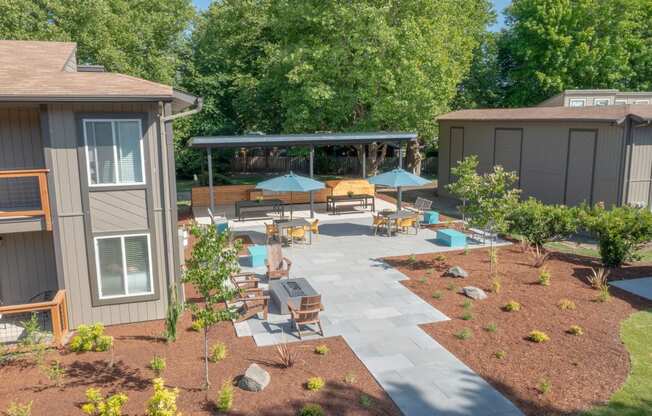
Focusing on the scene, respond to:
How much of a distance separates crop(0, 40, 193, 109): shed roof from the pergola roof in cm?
719

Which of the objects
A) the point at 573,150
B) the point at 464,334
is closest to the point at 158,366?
the point at 464,334

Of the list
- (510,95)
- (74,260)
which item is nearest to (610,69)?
(510,95)

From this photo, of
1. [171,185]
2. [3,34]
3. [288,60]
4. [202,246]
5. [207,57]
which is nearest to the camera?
[202,246]

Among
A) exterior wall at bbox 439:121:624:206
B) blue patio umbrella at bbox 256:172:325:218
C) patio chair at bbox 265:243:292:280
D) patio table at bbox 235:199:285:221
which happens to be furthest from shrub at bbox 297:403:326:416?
exterior wall at bbox 439:121:624:206

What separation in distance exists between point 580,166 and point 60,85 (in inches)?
698

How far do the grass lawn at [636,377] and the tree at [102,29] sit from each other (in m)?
23.8

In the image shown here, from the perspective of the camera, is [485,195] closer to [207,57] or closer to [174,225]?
[174,225]

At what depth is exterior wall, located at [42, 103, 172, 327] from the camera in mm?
10359

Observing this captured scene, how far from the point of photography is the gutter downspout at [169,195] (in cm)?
1109

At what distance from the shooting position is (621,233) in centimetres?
1445

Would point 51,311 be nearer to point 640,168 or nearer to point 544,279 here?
point 544,279

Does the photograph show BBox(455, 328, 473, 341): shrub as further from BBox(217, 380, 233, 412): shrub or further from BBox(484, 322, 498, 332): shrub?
BBox(217, 380, 233, 412): shrub

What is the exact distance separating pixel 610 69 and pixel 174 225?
34.6 meters

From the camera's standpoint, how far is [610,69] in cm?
3528
